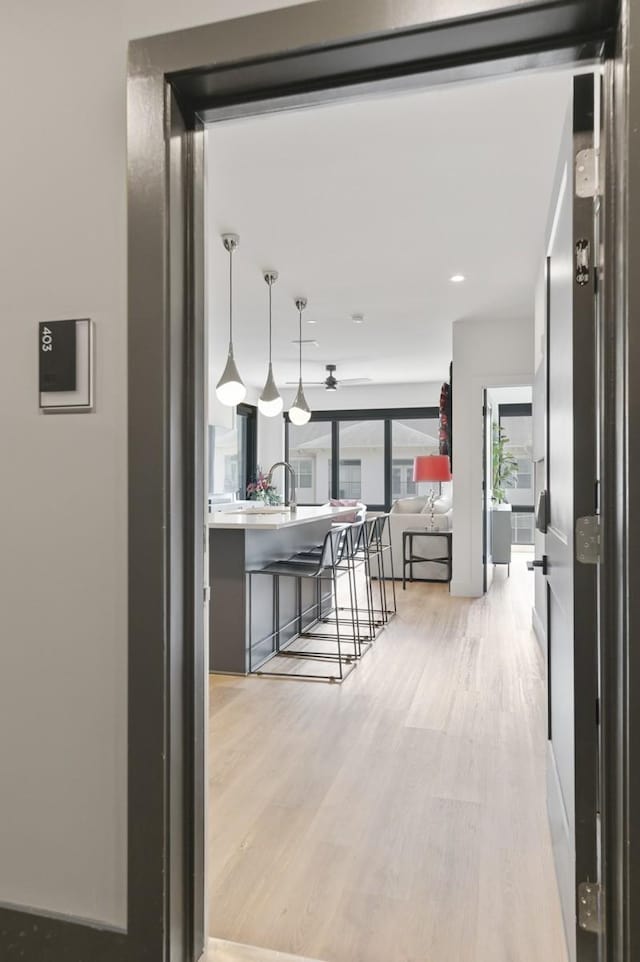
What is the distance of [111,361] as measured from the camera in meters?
1.37

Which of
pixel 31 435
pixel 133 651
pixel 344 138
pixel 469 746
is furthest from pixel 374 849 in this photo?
pixel 344 138

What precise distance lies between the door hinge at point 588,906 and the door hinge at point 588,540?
0.64 metres

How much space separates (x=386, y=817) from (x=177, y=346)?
1747mm

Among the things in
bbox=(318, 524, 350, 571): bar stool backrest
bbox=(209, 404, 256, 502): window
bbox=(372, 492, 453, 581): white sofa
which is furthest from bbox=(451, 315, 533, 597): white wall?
bbox=(209, 404, 256, 502): window

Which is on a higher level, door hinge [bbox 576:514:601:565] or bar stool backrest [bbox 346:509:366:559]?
door hinge [bbox 576:514:601:565]

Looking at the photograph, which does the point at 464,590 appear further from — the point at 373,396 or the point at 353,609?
the point at 373,396

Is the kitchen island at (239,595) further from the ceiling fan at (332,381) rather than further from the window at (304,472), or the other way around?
the window at (304,472)

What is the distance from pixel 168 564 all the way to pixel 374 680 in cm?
259

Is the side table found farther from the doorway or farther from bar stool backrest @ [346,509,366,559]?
bar stool backrest @ [346,509,366,559]

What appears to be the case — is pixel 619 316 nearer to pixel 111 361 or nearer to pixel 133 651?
pixel 111 361

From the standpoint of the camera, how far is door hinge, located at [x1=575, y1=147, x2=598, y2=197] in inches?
50.7

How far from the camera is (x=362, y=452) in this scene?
10.9 metres

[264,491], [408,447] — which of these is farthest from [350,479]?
[264,491]

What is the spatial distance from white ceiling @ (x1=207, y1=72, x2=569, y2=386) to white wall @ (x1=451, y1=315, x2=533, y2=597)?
28 cm
